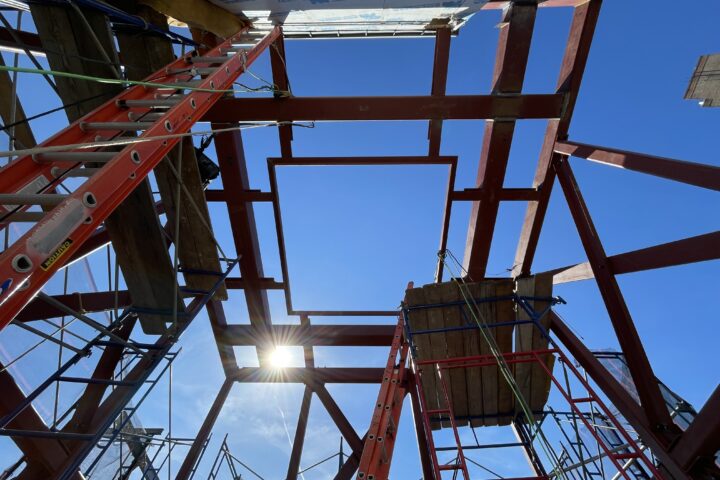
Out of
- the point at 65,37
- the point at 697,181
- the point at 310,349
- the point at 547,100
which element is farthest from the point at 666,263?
the point at 65,37

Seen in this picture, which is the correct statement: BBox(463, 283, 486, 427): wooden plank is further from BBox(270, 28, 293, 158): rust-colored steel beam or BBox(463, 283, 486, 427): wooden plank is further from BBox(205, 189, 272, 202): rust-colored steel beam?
BBox(270, 28, 293, 158): rust-colored steel beam

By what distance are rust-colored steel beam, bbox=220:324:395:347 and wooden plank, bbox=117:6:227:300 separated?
139 centimetres

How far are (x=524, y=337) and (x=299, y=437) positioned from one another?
5.49m

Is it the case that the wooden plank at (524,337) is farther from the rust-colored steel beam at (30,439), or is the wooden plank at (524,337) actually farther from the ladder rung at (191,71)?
the rust-colored steel beam at (30,439)

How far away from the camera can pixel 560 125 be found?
23.3ft

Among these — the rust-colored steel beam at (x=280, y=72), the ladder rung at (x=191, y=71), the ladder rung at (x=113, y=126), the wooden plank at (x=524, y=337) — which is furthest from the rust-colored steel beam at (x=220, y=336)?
the wooden plank at (x=524, y=337)

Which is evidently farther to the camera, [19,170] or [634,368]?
[634,368]

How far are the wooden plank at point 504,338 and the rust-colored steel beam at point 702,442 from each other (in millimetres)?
2714

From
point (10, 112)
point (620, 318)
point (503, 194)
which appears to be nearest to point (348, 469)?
point (620, 318)

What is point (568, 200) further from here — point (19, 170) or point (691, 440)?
point (19, 170)

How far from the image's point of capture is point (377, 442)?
12.0 feet

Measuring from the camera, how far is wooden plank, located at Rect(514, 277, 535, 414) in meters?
6.51

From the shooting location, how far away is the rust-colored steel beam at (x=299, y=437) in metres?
8.41

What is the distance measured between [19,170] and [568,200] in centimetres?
717
